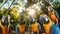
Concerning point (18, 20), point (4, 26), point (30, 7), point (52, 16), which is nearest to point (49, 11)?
point (52, 16)

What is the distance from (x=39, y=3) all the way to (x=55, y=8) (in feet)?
0.54

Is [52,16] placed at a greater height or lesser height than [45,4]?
lesser

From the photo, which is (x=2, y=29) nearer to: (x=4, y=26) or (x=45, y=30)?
(x=4, y=26)

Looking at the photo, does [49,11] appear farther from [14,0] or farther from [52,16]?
[14,0]

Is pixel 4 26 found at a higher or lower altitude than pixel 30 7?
lower

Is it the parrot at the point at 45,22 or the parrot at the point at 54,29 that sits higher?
the parrot at the point at 45,22

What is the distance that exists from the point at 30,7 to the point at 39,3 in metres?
0.10

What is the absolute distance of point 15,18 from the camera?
50.6 inches

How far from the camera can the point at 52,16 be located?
4.28ft

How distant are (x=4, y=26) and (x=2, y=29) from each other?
3 cm

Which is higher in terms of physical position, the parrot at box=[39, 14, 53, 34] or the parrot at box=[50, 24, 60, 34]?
the parrot at box=[39, 14, 53, 34]

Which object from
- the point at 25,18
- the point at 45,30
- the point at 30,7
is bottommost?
the point at 45,30

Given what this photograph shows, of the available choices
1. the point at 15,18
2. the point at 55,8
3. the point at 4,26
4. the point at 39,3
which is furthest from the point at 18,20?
the point at 55,8

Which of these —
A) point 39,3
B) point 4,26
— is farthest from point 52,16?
point 4,26
